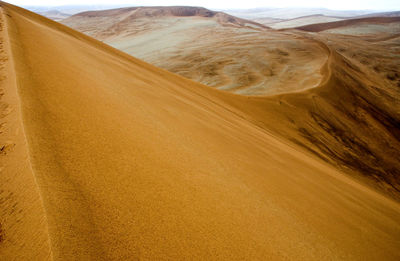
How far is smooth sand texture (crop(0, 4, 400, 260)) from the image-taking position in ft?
3.07

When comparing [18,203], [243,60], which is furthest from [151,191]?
[243,60]

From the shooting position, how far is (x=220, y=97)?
5.77 meters

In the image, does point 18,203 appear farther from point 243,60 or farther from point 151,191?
point 243,60

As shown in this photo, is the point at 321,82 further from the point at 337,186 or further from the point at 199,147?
the point at 199,147

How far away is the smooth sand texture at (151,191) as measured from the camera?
0.94 m

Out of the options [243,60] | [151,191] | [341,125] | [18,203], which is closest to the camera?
[18,203]

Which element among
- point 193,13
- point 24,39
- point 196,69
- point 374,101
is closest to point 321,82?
point 374,101

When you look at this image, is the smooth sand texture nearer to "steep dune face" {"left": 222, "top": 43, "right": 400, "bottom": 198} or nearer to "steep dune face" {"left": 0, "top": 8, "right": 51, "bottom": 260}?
"steep dune face" {"left": 0, "top": 8, "right": 51, "bottom": 260}

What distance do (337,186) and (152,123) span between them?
7.40 ft

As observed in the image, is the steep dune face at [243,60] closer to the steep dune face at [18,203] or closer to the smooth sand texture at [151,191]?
the smooth sand texture at [151,191]

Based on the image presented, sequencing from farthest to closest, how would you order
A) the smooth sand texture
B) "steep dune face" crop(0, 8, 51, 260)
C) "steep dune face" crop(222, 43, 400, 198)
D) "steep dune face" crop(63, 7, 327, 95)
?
"steep dune face" crop(63, 7, 327, 95), "steep dune face" crop(222, 43, 400, 198), the smooth sand texture, "steep dune face" crop(0, 8, 51, 260)

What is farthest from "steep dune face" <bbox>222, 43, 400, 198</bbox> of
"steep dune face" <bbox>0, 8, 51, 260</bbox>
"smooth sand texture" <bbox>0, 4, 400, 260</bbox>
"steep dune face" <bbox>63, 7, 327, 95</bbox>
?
"steep dune face" <bbox>0, 8, 51, 260</bbox>

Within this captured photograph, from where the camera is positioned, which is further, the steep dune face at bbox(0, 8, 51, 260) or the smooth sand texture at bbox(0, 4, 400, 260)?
the smooth sand texture at bbox(0, 4, 400, 260)

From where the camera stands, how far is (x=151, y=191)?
1.22 meters
